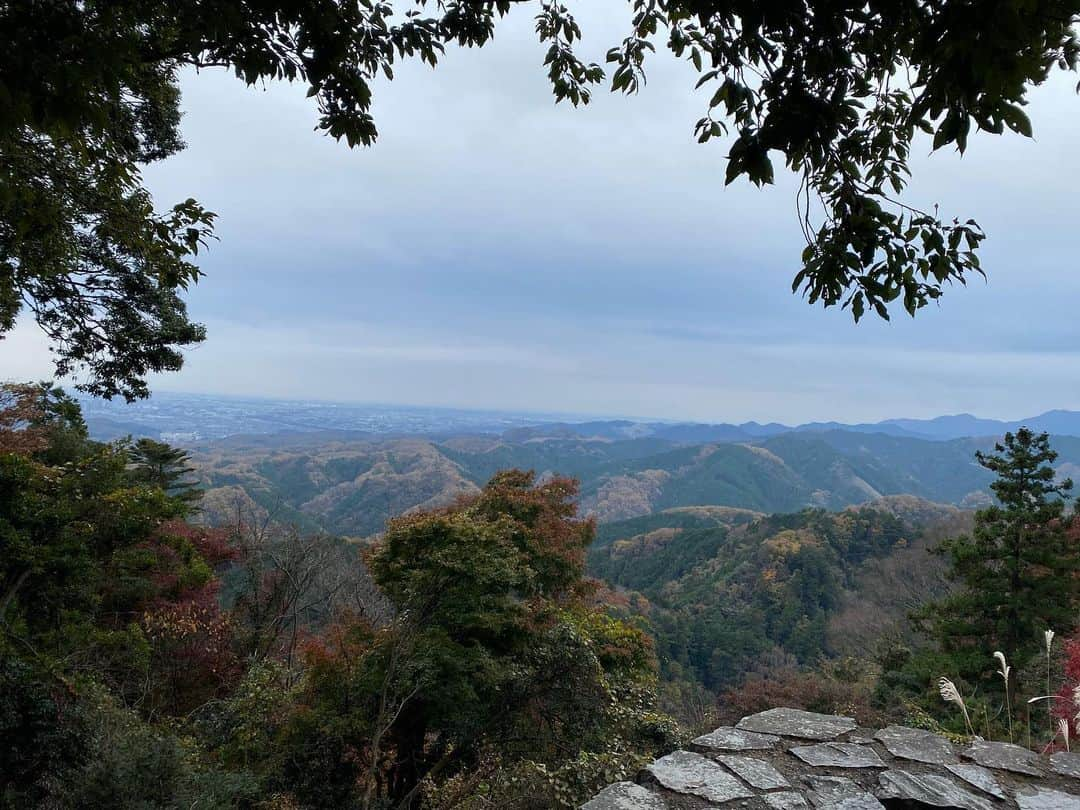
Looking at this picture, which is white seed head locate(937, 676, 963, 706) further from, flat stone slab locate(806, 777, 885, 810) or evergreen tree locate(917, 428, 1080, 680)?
evergreen tree locate(917, 428, 1080, 680)

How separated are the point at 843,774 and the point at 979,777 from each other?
25.1 inches

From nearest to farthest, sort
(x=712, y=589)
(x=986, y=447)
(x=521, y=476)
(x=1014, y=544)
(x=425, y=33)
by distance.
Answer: (x=425, y=33) < (x=521, y=476) < (x=1014, y=544) < (x=712, y=589) < (x=986, y=447)

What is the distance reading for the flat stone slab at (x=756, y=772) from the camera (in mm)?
2412

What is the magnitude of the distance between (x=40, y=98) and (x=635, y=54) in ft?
7.70

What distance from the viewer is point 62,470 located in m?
7.09

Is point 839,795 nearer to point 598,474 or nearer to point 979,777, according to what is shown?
point 979,777

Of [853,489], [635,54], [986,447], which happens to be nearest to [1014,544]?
[635,54]

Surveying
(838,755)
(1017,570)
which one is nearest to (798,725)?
(838,755)

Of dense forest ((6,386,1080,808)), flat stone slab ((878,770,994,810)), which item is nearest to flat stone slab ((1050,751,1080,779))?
dense forest ((6,386,1080,808))

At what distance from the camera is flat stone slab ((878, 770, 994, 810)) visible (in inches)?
89.5

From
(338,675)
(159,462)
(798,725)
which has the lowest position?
(338,675)

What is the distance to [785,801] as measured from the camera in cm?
229

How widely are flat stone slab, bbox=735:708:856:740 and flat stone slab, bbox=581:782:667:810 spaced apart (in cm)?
95

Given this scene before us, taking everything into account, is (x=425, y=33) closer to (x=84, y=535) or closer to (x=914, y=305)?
(x=914, y=305)
